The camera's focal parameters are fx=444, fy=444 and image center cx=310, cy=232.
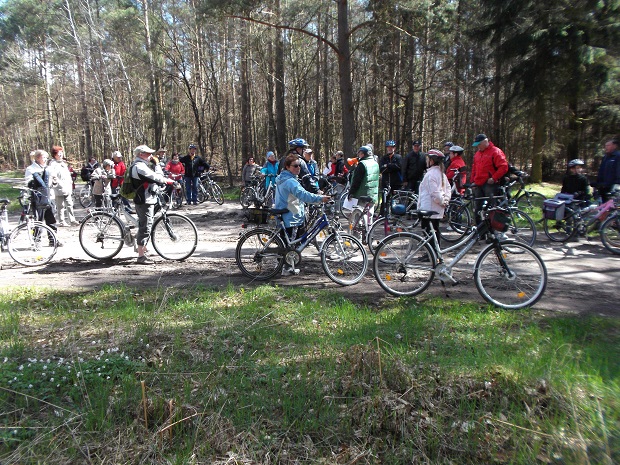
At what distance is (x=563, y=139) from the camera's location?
53.5ft

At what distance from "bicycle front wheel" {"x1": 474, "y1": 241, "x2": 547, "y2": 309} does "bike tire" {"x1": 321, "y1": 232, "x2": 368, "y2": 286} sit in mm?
1652

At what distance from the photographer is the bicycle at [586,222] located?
8211mm

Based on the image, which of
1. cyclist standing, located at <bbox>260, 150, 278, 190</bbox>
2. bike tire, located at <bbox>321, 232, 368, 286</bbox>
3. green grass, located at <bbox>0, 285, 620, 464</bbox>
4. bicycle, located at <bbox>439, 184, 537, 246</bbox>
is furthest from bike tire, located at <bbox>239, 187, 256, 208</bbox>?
green grass, located at <bbox>0, 285, 620, 464</bbox>

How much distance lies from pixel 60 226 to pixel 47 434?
10.4 meters

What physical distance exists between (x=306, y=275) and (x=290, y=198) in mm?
1294

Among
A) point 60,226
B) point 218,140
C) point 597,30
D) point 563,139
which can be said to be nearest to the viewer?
point 60,226

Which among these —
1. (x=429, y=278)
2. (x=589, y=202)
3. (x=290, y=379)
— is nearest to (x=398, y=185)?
(x=589, y=202)

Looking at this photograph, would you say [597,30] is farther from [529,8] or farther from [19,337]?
[19,337]

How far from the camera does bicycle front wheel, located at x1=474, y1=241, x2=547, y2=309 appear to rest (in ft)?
17.1

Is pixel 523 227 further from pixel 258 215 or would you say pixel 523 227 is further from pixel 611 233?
pixel 258 215

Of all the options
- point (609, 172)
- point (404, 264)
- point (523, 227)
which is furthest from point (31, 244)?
point (609, 172)

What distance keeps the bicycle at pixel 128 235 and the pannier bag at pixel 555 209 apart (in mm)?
7023

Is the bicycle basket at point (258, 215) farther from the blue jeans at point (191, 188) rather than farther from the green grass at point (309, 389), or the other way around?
the blue jeans at point (191, 188)

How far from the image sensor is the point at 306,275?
7008 mm
